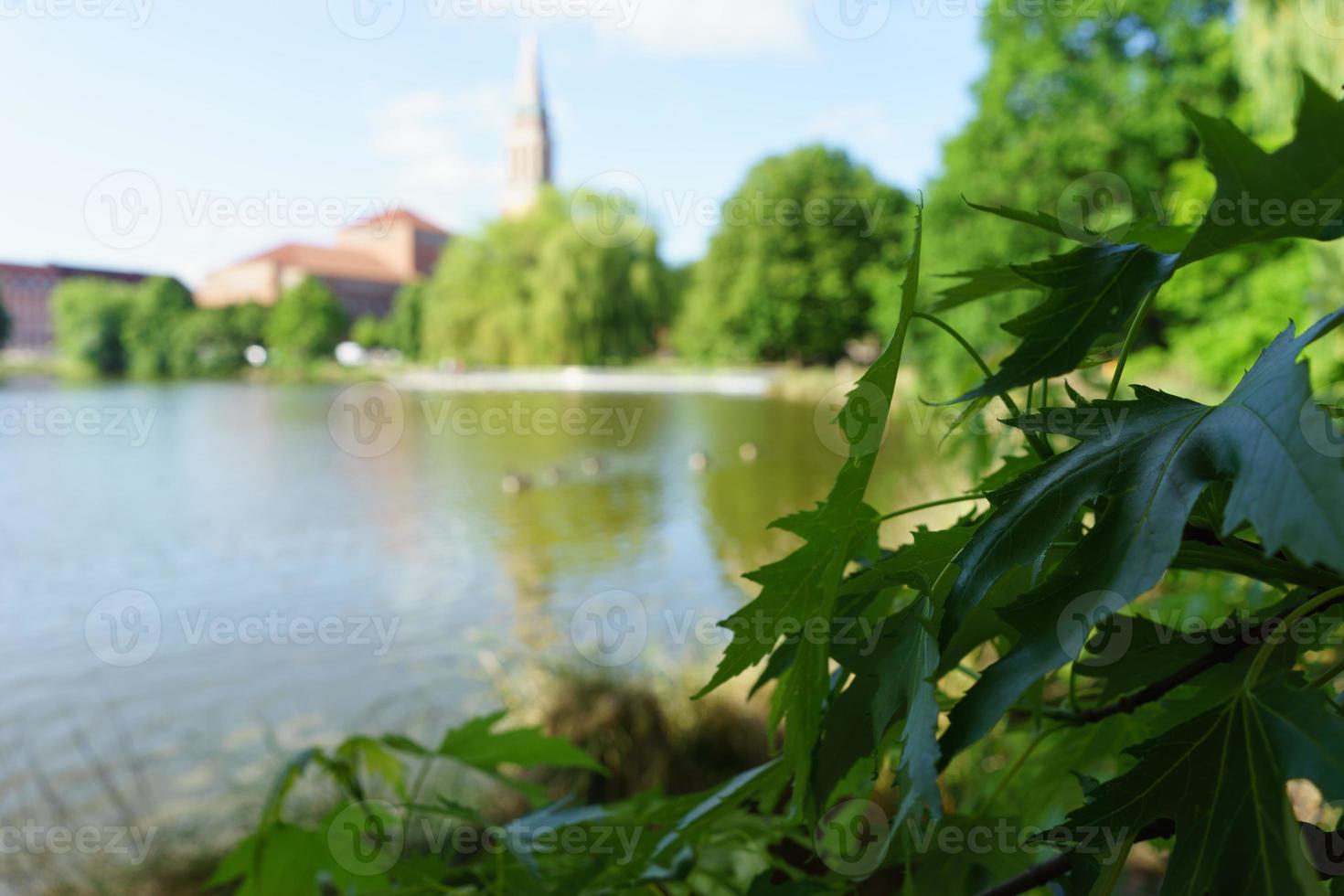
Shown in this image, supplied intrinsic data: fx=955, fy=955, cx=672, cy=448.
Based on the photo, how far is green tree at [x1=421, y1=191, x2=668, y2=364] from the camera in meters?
21.6

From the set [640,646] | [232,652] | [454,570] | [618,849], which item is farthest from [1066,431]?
[454,570]

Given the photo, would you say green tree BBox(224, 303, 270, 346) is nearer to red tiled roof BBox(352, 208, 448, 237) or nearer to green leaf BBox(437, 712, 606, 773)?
red tiled roof BBox(352, 208, 448, 237)

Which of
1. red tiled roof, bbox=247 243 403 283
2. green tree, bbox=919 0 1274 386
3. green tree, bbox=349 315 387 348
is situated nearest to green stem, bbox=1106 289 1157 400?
green tree, bbox=919 0 1274 386

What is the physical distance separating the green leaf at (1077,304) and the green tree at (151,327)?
33833 millimetres

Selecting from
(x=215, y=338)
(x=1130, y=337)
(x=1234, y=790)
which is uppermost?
(x=215, y=338)

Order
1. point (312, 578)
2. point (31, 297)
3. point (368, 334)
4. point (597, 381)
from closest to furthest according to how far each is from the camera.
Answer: point (312, 578) < point (597, 381) < point (31, 297) < point (368, 334)

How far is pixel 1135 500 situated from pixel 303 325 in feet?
122

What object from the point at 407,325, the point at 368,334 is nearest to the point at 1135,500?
the point at 407,325

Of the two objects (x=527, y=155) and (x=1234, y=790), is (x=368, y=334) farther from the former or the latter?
(x=1234, y=790)

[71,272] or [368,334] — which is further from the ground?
[71,272]

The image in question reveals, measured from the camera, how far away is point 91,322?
94.1ft

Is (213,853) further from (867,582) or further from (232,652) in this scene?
(867,582)

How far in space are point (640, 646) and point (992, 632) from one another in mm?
4267

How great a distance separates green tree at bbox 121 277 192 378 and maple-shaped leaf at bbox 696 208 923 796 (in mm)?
33804
